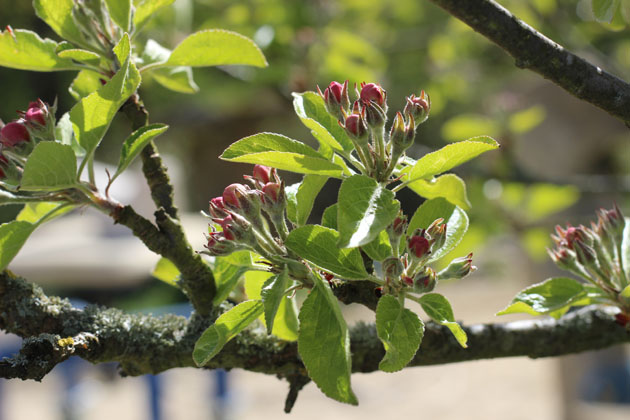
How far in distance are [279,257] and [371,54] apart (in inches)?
65.4

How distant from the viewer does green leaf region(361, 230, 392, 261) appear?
67 centimetres

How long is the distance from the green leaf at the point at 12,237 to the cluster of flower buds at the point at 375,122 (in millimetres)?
387

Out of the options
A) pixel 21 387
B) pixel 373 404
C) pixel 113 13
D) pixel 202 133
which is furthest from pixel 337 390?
pixel 202 133

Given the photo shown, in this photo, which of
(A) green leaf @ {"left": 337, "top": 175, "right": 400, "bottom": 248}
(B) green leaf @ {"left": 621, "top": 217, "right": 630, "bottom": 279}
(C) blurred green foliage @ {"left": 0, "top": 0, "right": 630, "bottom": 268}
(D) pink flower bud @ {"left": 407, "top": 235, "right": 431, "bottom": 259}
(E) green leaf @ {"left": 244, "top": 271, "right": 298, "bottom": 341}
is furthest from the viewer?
(C) blurred green foliage @ {"left": 0, "top": 0, "right": 630, "bottom": 268}

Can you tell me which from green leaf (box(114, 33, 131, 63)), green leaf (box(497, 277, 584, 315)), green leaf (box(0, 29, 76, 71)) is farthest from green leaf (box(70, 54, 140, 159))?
green leaf (box(497, 277, 584, 315))

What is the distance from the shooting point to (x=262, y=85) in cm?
208

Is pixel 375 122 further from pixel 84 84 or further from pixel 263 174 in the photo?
pixel 84 84

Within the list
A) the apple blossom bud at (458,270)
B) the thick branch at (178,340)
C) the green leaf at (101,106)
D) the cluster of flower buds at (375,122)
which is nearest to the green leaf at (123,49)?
the green leaf at (101,106)

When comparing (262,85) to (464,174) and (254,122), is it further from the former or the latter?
(254,122)

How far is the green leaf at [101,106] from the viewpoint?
0.64 meters

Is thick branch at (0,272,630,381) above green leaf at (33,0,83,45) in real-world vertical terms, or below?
below

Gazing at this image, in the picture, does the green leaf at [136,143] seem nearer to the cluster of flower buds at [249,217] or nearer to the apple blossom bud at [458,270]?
the cluster of flower buds at [249,217]

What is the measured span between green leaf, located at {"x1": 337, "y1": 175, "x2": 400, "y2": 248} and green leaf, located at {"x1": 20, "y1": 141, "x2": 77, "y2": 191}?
29cm

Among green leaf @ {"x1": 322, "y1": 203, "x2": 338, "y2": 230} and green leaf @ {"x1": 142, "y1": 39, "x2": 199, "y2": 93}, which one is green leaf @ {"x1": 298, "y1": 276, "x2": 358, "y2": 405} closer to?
green leaf @ {"x1": 322, "y1": 203, "x2": 338, "y2": 230}
